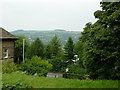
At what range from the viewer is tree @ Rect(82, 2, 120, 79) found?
194 inches

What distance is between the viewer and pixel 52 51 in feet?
69.7

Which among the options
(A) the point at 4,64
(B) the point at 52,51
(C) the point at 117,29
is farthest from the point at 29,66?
(B) the point at 52,51

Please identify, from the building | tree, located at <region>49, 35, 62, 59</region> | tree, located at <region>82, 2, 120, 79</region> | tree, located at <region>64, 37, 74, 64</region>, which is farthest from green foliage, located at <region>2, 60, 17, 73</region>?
tree, located at <region>49, 35, 62, 59</region>

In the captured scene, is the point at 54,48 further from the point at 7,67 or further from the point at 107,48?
the point at 107,48

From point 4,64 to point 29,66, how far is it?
1.19 meters

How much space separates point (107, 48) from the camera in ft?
16.7

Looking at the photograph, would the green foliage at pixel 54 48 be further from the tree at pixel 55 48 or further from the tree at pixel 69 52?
the tree at pixel 69 52

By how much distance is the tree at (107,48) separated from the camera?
493cm

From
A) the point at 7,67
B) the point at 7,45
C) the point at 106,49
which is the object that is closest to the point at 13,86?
the point at 7,67

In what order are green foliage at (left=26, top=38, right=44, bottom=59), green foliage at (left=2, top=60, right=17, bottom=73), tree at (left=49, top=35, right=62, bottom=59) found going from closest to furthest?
green foliage at (left=2, top=60, right=17, bottom=73)
green foliage at (left=26, top=38, right=44, bottom=59)
tree at (left=49, top=35, right=62, bottom=59)

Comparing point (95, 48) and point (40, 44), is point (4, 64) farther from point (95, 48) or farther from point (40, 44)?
point (40, 44)

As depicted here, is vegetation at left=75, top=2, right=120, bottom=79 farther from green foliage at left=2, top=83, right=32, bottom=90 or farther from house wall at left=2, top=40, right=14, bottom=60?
house wall at left=2, top=40, right=14, bottom=60

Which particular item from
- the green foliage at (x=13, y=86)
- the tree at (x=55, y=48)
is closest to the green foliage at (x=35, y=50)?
the tree at (x=55, y=48)

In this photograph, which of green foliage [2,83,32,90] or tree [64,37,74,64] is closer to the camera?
green foliage [2,83,32,90]
